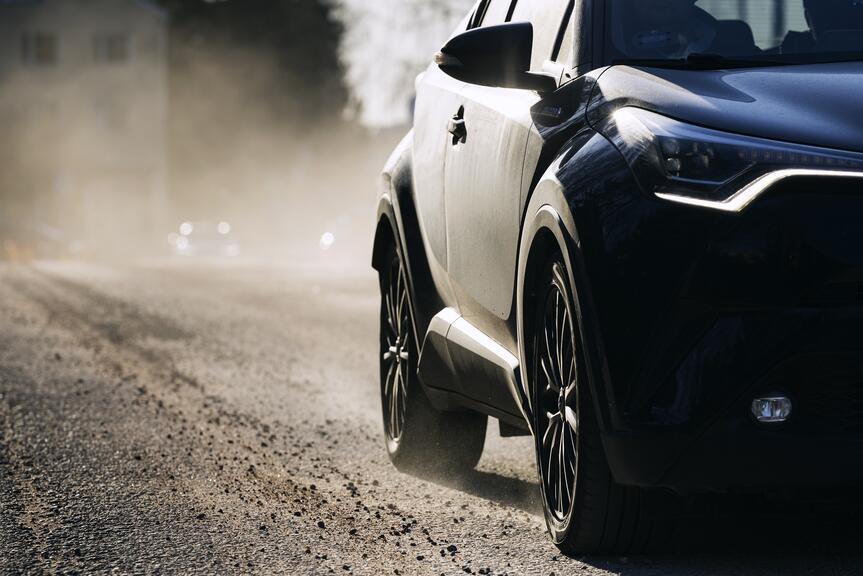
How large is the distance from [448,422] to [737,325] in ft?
8.51

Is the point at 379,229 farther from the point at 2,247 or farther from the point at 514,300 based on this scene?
the point at 2,247

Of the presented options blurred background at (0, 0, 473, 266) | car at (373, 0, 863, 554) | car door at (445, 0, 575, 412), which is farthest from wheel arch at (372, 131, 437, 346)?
blurred background at (0, 0, 473, 266)

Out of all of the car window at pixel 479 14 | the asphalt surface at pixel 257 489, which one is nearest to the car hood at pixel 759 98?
the asphalt surface at pixel 257 489

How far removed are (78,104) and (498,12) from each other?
63.8 m

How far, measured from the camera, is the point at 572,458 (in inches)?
159

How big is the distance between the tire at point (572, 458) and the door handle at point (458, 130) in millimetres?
1008

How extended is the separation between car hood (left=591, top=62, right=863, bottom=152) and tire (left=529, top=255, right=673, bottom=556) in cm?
49

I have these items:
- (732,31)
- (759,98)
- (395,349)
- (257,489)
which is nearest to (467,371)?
(257,489)

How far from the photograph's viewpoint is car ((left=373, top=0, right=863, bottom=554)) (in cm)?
334

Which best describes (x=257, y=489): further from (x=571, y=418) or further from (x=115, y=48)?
(x=115, y=48)

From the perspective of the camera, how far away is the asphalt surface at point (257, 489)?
4.16 meters

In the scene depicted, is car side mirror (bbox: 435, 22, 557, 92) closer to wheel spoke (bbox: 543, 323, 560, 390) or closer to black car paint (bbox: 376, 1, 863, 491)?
black car paint (bbox: 376, 1, 863, 491)

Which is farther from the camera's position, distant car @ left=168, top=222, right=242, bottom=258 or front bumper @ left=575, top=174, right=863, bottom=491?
distant car @ left=168, top=222, right=242, bottom=258

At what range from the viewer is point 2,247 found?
45.3 meters
